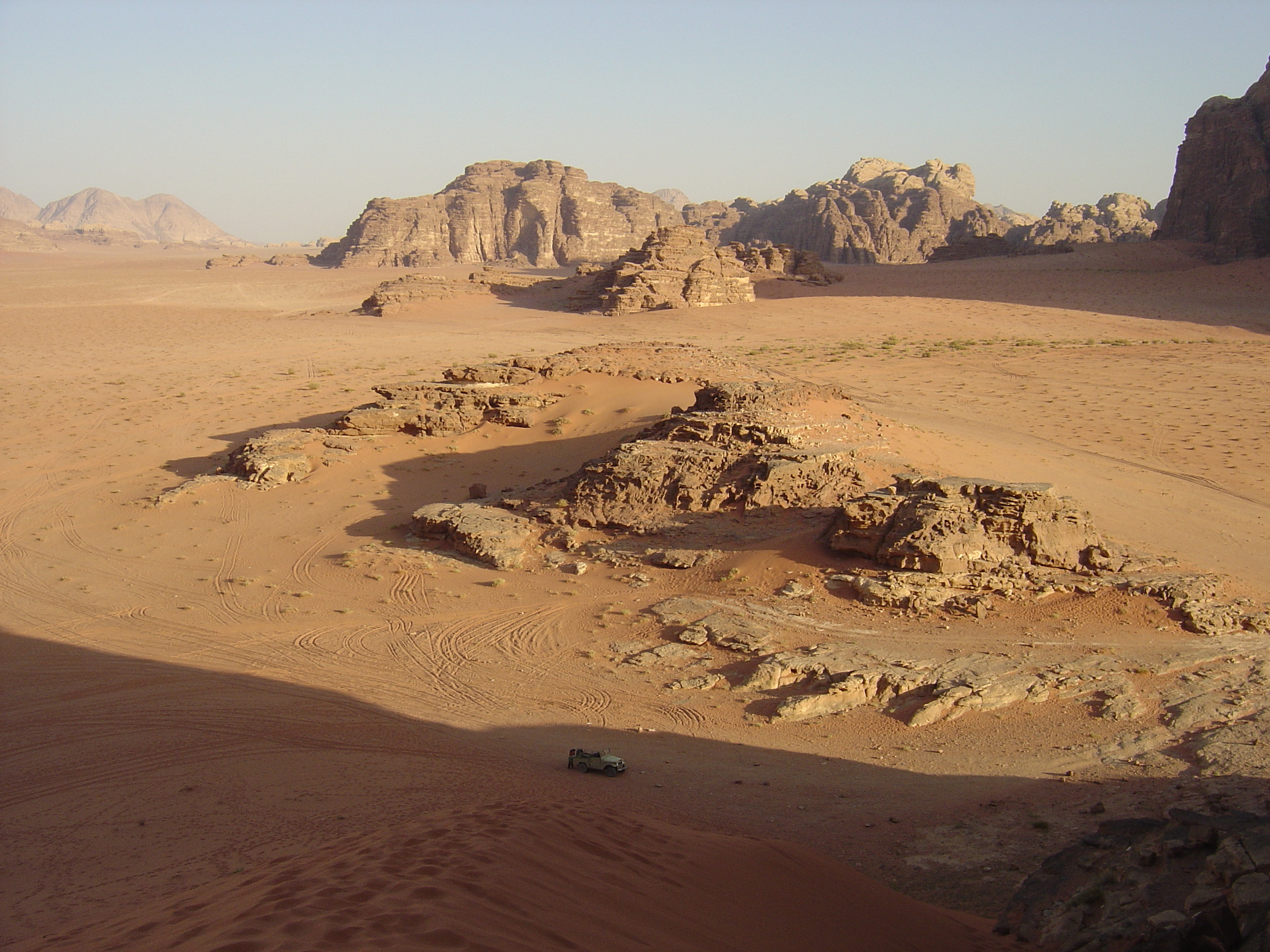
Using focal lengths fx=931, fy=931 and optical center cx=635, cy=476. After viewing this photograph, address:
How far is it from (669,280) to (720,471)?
31.9 metres

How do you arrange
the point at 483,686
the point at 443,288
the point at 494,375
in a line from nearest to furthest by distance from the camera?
the point at 483,686
the point at 494,375
the point at 443,288

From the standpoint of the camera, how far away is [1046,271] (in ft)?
171

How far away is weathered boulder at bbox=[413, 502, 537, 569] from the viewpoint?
12.3 metres

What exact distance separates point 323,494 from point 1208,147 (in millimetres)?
55431

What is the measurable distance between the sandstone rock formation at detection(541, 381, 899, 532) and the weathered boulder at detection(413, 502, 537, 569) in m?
0.57

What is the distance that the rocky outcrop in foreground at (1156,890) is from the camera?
381 centimetres

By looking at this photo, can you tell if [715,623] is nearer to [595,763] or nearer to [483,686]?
[483,686]

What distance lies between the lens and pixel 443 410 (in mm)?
18406

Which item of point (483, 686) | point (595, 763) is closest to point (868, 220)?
point (483, 686)

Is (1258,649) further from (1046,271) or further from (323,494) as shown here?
(1046,271)

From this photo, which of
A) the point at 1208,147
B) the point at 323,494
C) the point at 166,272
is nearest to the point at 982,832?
the point at 323,494

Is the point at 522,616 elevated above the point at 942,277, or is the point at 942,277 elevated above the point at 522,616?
the point at 942,277

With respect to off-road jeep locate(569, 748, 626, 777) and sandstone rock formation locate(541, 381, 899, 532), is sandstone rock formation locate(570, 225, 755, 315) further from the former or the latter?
off-road jeep locate(569, 748, 626, 777)

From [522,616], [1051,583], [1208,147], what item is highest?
[1208,147]
